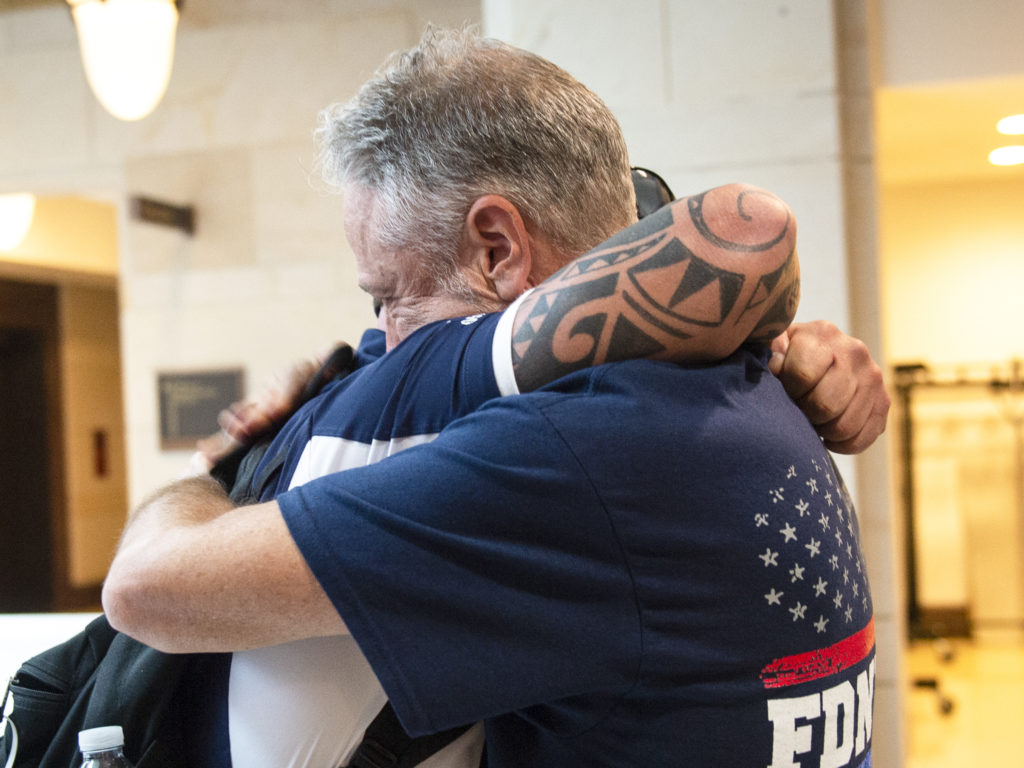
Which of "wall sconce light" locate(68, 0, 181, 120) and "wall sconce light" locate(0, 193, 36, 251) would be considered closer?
"wall sconce light" locate(68, 0, 181, 120)

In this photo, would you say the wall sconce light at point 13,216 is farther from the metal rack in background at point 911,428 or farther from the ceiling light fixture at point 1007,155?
the metal rack in background at point 911,428

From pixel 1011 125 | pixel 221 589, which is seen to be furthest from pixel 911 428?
pixel 221 589

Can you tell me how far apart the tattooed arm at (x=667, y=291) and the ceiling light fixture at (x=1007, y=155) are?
144 inches

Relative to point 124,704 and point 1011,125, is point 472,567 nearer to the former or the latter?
point 124,704

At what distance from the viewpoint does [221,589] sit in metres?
0.65

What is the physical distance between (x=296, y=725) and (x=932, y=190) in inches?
214

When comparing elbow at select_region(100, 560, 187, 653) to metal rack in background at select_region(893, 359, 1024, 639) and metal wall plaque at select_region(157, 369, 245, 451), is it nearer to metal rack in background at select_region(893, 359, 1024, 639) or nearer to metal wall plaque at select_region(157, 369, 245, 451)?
metal wall plaque at select_region(157, 369, 245, 451)

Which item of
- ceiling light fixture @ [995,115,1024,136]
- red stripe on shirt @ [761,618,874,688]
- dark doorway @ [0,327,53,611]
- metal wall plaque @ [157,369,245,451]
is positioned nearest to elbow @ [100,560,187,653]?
red stripe on shirt @ [761,618,874,688]

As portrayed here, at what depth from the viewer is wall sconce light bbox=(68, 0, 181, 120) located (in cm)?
258

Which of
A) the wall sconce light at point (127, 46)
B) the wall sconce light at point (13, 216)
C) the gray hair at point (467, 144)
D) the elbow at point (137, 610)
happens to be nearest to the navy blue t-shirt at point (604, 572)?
the elbow at point (137, 610)

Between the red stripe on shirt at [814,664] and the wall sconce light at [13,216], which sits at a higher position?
the wall sconce light at [13,216]

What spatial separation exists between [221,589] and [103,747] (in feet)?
0.83

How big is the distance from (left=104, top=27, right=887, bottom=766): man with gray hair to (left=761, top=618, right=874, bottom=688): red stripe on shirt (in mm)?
16

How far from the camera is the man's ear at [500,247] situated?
85 centimetres
